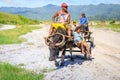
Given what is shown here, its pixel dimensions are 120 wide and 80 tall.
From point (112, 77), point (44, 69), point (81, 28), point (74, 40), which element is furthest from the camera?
point (81, 28)

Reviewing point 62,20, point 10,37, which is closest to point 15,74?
point 62,20

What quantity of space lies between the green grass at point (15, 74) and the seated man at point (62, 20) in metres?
2.20

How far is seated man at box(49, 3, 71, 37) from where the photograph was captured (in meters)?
12.7

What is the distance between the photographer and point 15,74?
11.2 m

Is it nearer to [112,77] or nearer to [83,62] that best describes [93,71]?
[112,77]

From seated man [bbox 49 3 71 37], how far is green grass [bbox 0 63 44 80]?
2.20 metres

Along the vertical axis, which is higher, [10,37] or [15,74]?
[15,74]

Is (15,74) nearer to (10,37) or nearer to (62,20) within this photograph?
(62,20)

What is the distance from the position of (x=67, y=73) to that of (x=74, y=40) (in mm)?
2370

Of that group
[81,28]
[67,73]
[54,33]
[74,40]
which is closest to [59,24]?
[54,33]

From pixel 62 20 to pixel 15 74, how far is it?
3.38 meters

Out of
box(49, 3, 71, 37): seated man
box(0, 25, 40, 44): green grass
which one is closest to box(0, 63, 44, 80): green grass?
box(49, 3, 71, 37): seated man

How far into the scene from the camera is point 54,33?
41.2 feet

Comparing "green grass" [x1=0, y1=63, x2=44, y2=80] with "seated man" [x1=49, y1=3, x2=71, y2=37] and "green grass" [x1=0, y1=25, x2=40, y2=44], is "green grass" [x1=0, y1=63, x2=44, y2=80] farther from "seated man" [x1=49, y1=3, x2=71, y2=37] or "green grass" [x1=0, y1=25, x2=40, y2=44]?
"green grass" [x1=0, y1=25, x2=40, y2=44]
